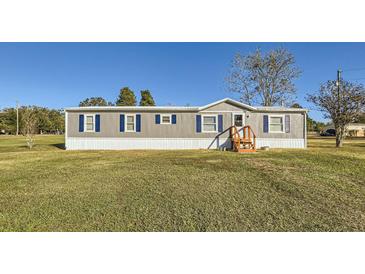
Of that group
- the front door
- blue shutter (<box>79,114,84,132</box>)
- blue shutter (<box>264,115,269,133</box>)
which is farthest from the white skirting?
blue shutter (<box>264,115,269,133</box>)

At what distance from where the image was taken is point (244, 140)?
424 inches

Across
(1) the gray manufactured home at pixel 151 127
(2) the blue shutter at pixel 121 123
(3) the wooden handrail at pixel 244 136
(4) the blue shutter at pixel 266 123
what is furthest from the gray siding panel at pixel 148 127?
(4) the blue shutter at pixel 266 123

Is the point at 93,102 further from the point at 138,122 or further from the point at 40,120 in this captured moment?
the point at 138,122

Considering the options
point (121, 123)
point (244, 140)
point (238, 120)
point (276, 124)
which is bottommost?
point (244, 140)

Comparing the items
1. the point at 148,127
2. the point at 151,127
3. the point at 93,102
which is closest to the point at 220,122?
the point at 151,127

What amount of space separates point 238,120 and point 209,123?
192 centimetres

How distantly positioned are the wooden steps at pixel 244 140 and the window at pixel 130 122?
253 inches

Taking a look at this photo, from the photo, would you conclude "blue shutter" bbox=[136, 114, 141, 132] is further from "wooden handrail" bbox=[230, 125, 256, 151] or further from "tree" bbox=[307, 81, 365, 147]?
"tree" bbox=[307, 81, 365, 147]

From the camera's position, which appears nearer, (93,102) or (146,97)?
(146,97)

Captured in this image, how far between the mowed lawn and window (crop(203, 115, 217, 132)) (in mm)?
6210

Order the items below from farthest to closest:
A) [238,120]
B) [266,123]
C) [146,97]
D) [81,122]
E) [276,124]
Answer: [146,97] → [276,124] → [266,123] → [238,120] → [81,122]

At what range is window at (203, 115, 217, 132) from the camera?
39.1 feet
